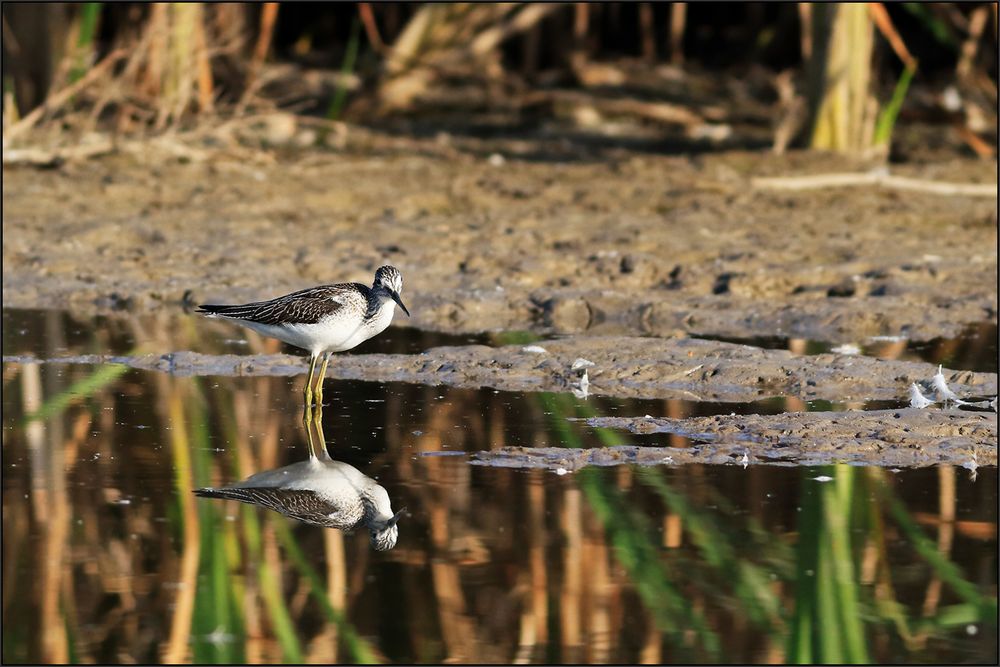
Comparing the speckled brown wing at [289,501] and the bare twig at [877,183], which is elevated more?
the bare twig at [877,183]

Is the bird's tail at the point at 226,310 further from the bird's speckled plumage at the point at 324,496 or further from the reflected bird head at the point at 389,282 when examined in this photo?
the bird's speckled plumage at the point at 324,496

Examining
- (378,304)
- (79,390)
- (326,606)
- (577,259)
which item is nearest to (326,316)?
(378,304)

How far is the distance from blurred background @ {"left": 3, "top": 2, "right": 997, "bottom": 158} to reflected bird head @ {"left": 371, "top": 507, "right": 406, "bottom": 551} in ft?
22.4

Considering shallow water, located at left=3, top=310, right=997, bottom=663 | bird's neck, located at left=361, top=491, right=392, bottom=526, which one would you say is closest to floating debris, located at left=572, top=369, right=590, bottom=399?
shallow water, located at left=3, top=310, right=997, bottom=663

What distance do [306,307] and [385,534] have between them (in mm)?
1933

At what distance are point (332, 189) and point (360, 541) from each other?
22.1ft

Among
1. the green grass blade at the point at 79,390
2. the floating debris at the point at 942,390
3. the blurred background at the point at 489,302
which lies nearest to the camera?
the blurred background at the point at 489,302

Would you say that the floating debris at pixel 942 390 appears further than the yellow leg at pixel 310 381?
Yes

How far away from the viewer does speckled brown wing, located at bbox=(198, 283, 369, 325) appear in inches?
255

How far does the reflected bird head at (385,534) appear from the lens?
4.63m

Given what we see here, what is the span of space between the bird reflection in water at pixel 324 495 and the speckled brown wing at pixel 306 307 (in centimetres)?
101

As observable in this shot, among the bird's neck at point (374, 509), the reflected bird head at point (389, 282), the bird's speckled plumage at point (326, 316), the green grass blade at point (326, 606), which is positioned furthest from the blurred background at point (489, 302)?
the reflected bird head at point (389, 282)

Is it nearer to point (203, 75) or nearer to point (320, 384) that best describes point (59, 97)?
point (203, 75)

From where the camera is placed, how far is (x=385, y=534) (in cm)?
473
